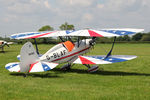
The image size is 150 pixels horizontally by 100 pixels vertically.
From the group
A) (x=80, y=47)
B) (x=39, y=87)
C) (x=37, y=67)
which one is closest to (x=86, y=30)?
(x=80, y=47)

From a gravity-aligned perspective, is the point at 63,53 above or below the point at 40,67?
above

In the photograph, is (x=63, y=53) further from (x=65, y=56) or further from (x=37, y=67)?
(x=37, y=67)

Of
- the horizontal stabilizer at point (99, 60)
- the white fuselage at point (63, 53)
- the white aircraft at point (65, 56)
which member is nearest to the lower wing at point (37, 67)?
the white aircraft at point (65, 56)

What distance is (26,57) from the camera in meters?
7.48

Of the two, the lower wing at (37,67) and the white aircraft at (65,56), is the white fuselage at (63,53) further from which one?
the lower wing at (37,67)

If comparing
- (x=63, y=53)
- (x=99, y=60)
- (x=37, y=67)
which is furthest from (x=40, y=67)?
(x=99, y=60)

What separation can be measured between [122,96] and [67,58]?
453cm

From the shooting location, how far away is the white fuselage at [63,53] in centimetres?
871

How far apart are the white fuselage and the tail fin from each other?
69 centimetres

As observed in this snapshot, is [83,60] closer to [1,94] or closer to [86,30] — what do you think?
[86,30]

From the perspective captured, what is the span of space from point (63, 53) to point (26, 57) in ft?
7.01

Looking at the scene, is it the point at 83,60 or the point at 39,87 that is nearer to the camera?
the point at 39,87

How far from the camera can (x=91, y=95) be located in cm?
523

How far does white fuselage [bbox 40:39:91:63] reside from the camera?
8.71 m
